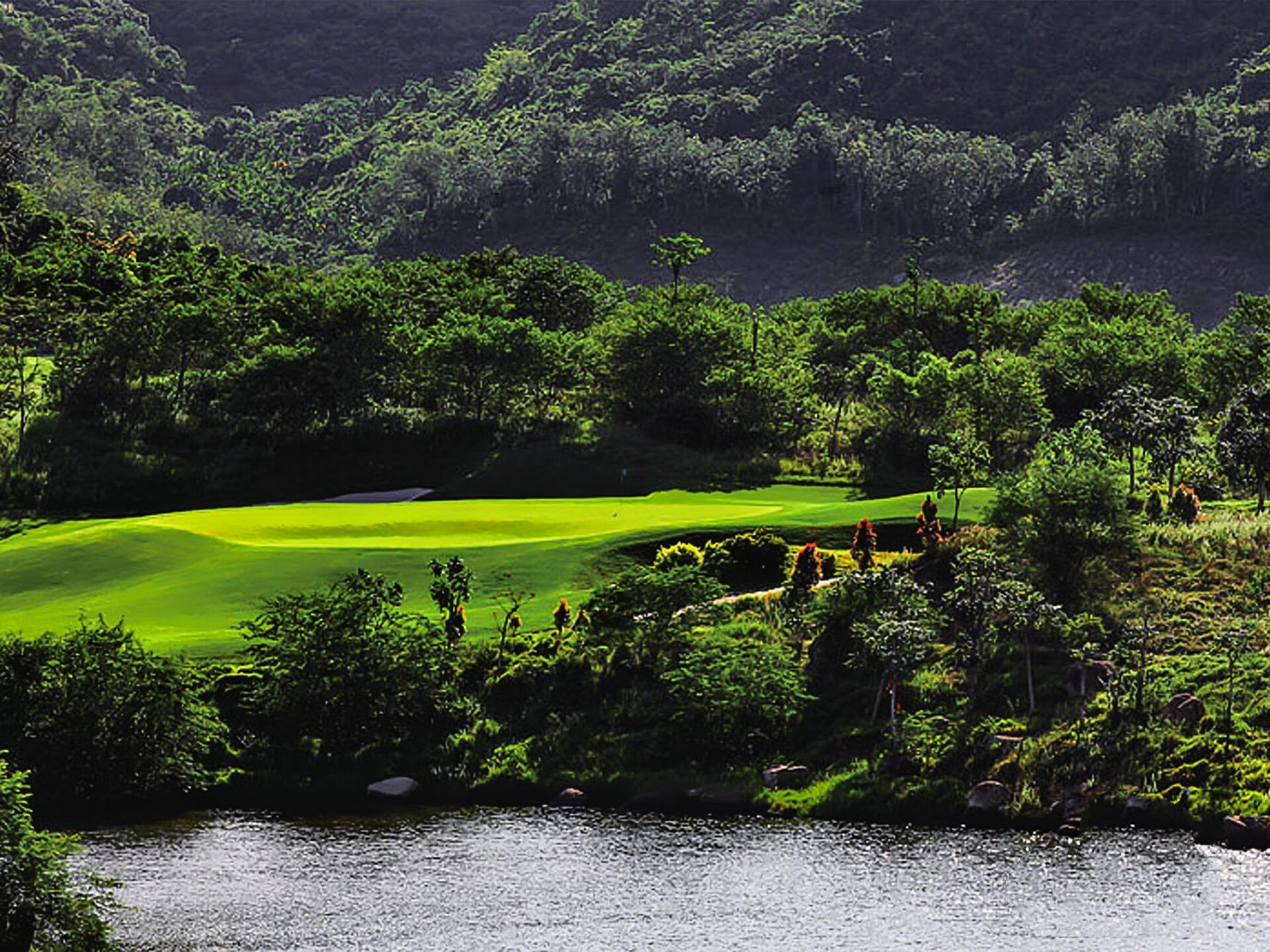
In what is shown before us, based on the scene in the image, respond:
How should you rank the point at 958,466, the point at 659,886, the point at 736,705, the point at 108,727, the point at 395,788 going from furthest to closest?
the point at 958,466 → the point at 736,705 → the point at 395,788 → the point at 108,727 → the point at 659,886

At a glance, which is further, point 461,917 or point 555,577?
point 555,577

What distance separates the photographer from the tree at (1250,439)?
80.4 m

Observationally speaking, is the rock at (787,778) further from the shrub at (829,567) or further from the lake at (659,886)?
the shrub at (829,567)

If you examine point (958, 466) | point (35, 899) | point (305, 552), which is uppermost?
point (958, 466)

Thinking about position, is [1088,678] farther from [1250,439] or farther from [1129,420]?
[1129,420]

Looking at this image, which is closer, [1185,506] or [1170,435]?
[1185,506]

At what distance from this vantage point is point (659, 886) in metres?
50.1

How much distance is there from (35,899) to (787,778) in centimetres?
2604

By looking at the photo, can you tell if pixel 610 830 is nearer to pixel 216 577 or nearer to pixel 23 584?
pixel 216 577

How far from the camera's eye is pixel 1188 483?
282 ft

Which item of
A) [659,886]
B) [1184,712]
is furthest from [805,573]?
[659,886]

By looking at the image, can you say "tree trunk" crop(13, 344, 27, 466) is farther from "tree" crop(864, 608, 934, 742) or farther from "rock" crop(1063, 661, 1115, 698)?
"rock" crop(1063, 661, 1115, 698)

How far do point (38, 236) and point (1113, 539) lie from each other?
4695 inches

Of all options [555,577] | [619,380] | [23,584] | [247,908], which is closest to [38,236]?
[619,380]
